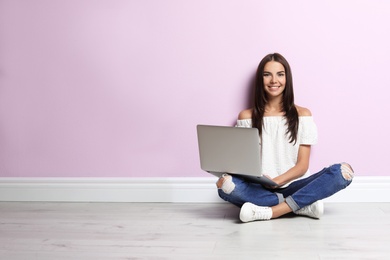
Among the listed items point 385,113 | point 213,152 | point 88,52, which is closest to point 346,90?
point 385,113

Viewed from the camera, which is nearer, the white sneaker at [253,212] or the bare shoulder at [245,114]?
the white sneaker at [253,212]

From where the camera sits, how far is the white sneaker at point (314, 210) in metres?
2.41

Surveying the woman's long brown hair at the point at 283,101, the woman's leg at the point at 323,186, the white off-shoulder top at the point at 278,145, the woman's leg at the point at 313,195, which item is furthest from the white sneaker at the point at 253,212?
the woman's long brown hair at the point at 283,101

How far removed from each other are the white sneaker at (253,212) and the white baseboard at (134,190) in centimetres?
49

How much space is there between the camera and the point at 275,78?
2668mm

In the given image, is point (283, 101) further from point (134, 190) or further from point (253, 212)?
point (134, 190)

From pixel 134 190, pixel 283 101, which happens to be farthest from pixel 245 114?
pixel 134 190

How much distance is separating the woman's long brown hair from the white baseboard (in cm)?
41

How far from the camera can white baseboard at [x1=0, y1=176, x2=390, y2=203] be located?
9.18ft

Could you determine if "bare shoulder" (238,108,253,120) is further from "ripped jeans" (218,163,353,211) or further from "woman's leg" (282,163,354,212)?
"woman's leg" (282,163,354,212)

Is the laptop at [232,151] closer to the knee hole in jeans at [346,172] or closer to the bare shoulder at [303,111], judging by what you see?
the knee hole in jeans at [346,172]

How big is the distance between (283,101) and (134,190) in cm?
89

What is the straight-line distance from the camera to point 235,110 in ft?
9.37

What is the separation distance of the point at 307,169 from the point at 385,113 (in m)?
0.49
